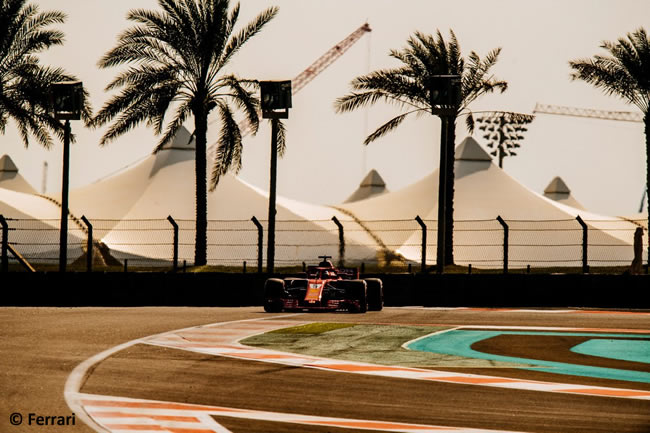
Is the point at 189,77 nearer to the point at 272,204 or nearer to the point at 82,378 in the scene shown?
the point at 272,204

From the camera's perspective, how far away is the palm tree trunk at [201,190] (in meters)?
34.4

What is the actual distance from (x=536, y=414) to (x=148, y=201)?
4164 cm

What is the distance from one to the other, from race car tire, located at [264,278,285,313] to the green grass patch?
126 inches

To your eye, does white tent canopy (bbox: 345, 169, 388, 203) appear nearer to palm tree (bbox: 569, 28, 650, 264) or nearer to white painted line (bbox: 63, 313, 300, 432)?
palm tree (bbox: 569, 28, 650, 264)

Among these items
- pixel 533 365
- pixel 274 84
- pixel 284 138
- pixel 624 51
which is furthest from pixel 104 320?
pixel 624 51

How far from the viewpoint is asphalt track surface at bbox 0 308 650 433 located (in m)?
8.79

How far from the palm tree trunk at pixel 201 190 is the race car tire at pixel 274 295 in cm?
1238

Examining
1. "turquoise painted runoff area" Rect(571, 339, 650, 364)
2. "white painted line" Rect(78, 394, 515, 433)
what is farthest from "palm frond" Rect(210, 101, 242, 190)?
"white painted line" Rect(78, 394, 515, 433)

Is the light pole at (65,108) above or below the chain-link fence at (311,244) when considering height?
above

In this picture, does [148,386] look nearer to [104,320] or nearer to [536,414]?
[536,414]

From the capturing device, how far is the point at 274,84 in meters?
27.8

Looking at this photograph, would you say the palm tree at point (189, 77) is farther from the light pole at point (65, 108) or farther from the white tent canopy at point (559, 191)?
the white tent canopy at point (559, 191)

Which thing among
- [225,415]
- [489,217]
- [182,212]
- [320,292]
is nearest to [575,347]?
[320,292]

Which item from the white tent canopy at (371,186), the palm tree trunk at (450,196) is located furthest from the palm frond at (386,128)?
the white tent canopy at (371,186)
